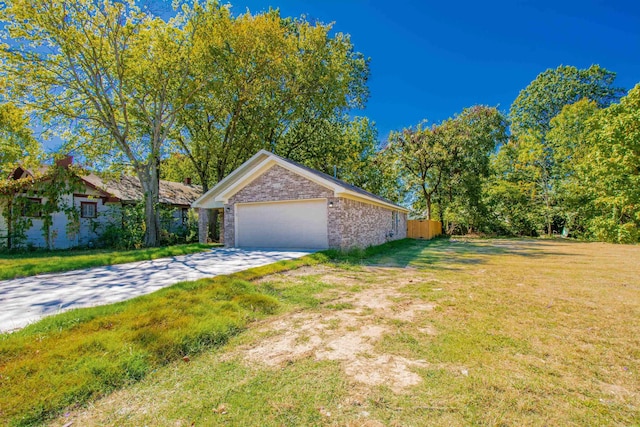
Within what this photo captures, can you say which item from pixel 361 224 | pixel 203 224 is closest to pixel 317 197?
pixel 361 224

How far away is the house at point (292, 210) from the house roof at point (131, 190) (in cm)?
834

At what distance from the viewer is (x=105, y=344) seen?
10.9ft

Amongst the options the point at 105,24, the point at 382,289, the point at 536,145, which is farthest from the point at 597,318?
the point at 536,145

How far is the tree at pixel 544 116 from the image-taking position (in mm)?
25297

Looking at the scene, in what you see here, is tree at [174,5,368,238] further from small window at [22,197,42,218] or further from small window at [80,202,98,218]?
small window at [22,197,42,218]

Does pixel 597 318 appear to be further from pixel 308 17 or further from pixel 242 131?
pixel 308 17

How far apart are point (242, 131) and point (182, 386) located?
748 inches

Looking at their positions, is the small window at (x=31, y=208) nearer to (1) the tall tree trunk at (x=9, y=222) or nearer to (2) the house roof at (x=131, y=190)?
(1) the tall tree trunk at (x=9, y=222)

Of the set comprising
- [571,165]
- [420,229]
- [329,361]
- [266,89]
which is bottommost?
[329,361]

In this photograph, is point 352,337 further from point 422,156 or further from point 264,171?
point 422,156

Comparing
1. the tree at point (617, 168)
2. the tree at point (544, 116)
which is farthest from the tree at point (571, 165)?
the tree at point (617, 168)

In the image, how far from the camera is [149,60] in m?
14.6

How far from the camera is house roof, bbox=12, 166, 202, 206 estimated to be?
1781 centimetres

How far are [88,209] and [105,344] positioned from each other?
17.9 meters
